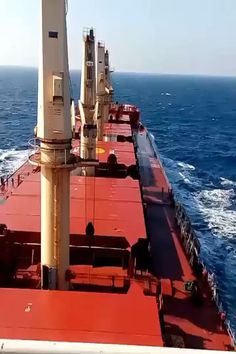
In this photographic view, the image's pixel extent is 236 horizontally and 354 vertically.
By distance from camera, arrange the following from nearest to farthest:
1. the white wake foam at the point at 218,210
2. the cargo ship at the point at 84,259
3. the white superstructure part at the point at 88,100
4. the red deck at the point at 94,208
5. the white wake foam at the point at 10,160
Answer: the cargo ship at the point at 84,259, the red deck at the point at 94,208, the white superstructure part at the point at 88,100, the white wake foam at the point at 218,210, the white wake foam at the point at 10,160

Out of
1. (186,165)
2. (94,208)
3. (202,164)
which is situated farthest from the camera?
(202,164)

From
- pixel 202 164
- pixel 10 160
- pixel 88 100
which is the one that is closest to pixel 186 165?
pixel 202 164

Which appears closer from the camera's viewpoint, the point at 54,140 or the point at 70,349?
the point at 70,349

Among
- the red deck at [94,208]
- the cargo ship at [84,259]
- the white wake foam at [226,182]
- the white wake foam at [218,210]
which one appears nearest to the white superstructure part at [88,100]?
the cargo ship at [84,259]

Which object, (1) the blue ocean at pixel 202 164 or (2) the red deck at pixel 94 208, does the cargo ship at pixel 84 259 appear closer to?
(2) the red deck at pixel 94 208

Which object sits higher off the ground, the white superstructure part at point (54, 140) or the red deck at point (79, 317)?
the white superstructure part at point (54, 140)

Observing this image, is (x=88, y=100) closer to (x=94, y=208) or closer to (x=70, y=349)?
(x=94, y=208)

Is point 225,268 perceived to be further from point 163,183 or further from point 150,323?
point 150,323
